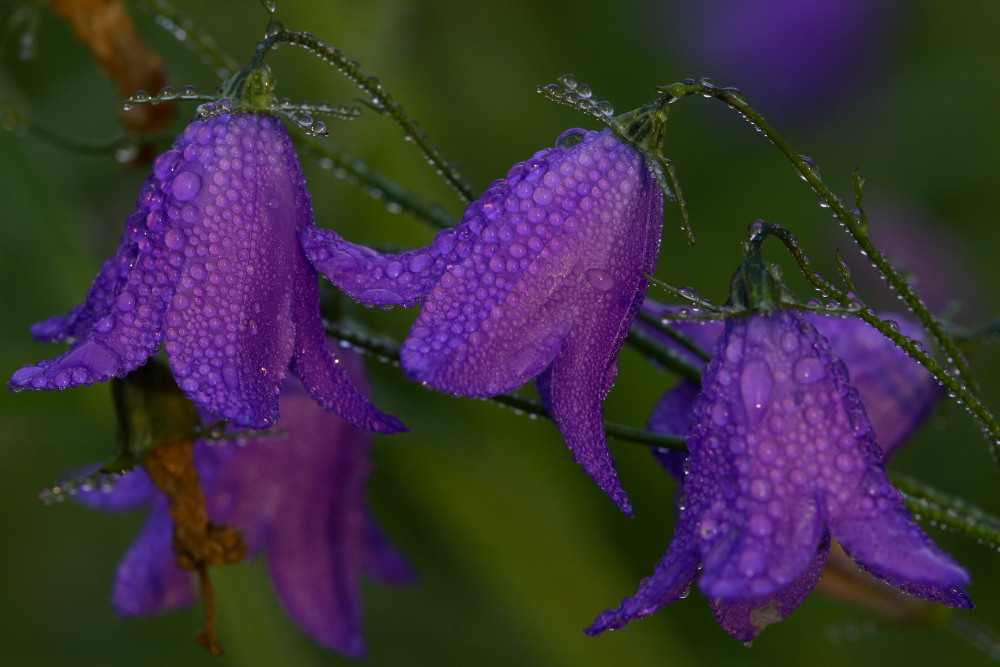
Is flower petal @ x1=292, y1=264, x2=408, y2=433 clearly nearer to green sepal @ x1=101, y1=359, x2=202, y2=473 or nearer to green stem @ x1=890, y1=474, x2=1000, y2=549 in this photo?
green sepal @ x1=101, y1=359, x2=202, y2=473

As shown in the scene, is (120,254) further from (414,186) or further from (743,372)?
(414,186)

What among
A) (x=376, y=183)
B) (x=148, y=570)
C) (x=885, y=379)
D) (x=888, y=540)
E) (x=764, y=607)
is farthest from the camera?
(x=148, y=570)

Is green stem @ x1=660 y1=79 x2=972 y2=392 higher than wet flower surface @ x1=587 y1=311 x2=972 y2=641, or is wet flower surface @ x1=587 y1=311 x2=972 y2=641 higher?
green stem @ x1=660 y1=79 x2=972 y2=392

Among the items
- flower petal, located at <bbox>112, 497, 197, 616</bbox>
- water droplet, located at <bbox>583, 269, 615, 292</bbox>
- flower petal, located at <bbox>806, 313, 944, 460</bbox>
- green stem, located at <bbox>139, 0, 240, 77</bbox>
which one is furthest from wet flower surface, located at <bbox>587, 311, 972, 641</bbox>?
flower petal, located at <bbox>112, 497, 197, 616</bbox>

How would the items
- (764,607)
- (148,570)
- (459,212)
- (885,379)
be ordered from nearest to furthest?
(764,607) → (885,379) → (148,570) → (459,212)

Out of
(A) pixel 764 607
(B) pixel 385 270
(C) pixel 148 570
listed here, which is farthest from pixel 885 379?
(C) pixel 148 570

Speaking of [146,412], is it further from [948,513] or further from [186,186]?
[948,513]

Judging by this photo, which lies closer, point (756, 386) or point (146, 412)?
point (756, 386)
